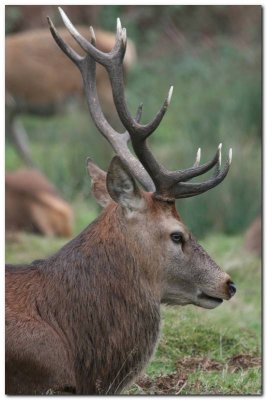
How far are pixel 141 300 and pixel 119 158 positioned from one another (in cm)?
71

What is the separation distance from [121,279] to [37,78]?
11316 mm

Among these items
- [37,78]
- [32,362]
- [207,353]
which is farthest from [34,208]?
[32,362]

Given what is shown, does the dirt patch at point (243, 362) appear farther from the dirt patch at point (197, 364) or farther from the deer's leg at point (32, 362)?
the deer's leg at point (32, 362)

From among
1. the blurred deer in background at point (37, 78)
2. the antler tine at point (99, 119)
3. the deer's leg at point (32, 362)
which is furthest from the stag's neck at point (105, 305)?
the blurred deer in background at point (37, 78)

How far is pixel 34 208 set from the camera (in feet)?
40.4

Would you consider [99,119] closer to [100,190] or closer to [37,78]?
[100,190]

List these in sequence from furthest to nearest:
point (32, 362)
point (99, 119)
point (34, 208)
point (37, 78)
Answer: point (37, 78)
point (34, 208)
point (99, 119)
point (32, 362)

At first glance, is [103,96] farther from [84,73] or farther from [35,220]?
[84,73]

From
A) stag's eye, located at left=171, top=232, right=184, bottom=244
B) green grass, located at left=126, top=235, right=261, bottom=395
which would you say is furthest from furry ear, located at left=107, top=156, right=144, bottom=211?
green grass, located at left=126, top=235, right=261, bottom=395

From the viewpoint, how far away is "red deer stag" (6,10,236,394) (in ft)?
17.2

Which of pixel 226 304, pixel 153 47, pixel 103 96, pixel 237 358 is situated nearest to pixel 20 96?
pixel 103 96

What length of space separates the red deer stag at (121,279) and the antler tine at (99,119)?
2cm

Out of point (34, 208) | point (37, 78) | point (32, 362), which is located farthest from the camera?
point (37, 78)

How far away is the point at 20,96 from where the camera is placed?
16.2 metres
